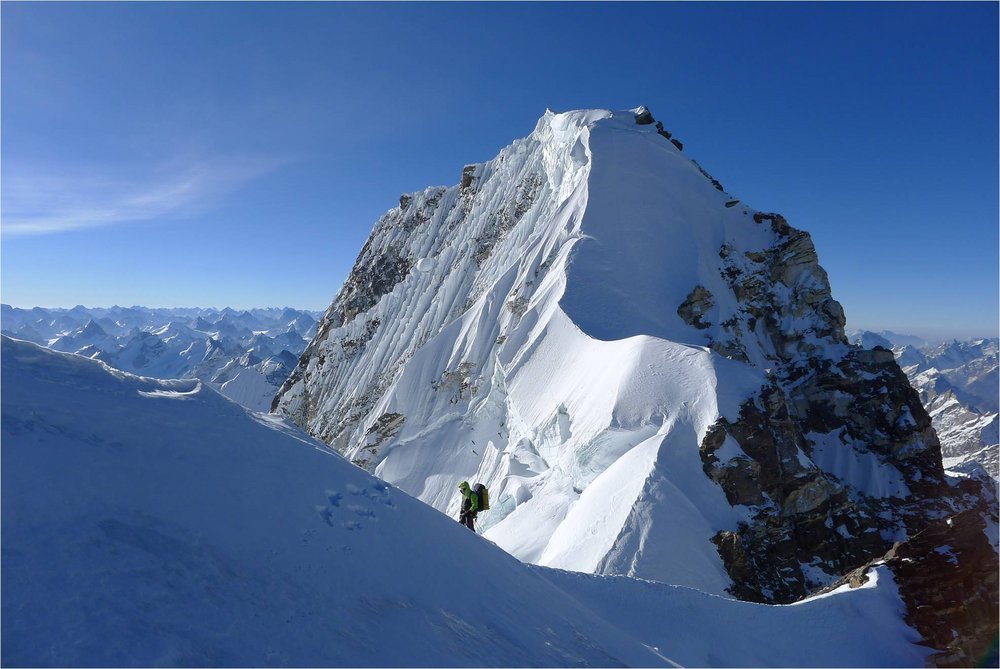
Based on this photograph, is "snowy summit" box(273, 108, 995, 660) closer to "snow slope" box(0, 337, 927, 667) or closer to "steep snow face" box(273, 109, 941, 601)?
"steep snow face" box(273, 109, 941, 601)

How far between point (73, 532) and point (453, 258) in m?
49.3

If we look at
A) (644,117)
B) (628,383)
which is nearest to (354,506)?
(628,383)

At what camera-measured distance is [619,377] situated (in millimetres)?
23266

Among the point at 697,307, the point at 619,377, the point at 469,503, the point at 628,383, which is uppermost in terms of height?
the point at 697,307

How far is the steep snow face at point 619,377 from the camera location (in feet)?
60.1

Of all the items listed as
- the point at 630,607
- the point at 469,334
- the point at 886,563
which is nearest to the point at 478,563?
the point at 630,607

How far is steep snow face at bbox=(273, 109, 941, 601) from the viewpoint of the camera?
18312 millimetres

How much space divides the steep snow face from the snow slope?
935cm

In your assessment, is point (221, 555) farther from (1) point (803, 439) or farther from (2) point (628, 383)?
(1) point (803, 439)

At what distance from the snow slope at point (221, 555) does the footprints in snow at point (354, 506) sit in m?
0.02

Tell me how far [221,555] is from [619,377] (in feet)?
62.9

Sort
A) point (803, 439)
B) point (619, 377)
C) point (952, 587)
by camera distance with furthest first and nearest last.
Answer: point (803, 439) → point (619, 377) → point (952, 587)

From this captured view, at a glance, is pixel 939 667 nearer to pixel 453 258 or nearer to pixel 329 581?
pixel 329 581

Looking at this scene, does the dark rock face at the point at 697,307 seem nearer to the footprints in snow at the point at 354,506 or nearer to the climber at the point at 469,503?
the climber at the point at 469,503
